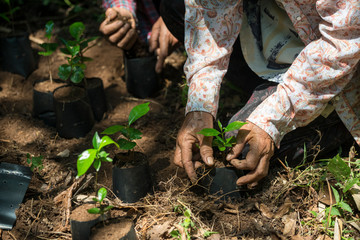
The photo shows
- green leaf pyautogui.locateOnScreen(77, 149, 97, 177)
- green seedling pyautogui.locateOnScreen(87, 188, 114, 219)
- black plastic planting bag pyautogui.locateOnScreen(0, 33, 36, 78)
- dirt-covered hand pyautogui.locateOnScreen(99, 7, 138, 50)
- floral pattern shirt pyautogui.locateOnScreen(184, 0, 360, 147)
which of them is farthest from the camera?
black plastic planting bag pyautogui.locateOnScreen(0, 33, 36, 78)

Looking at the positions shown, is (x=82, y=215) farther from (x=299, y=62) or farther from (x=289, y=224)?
(x=299, y=62)

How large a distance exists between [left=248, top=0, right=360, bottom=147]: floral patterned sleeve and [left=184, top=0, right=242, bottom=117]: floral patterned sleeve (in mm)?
300

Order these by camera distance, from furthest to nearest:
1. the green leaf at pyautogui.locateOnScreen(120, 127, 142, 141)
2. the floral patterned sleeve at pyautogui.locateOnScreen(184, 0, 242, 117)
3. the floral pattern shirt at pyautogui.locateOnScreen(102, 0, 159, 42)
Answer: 1. the floral pattern shirt at pyautogui.locateOnScreen(102, 0, 159, 42)
2. the floral patterned sleeve at pyautogui.locateOnScreen(184, 0, 242, 117)
3. the green leaf at pyautogui.locateOnScreen(120, 127, 142, 141)

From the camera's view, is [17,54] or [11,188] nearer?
[11,188]

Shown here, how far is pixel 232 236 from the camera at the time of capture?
5.65 ft

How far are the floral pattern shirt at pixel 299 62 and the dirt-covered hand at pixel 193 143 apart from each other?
50mm

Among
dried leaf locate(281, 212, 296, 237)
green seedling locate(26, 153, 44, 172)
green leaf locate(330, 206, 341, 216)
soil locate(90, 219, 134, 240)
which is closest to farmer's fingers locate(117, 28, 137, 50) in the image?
green seedling locate(26, 153, 44, 172)

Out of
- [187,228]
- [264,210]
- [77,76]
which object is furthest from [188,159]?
[77,76]

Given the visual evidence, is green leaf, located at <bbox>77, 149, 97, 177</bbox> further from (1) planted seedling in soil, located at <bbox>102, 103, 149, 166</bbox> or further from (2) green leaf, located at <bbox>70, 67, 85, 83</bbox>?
(2) green leaf, located at <bbox>70, 67, 85, 83</bbox>

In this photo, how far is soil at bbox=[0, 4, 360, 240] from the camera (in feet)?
5.76

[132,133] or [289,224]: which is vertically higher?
[132,133]

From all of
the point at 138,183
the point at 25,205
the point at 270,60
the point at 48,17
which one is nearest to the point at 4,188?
the point at 25,205

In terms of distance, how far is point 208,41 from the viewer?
6.54 feet

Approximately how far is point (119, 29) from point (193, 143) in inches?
48.7
